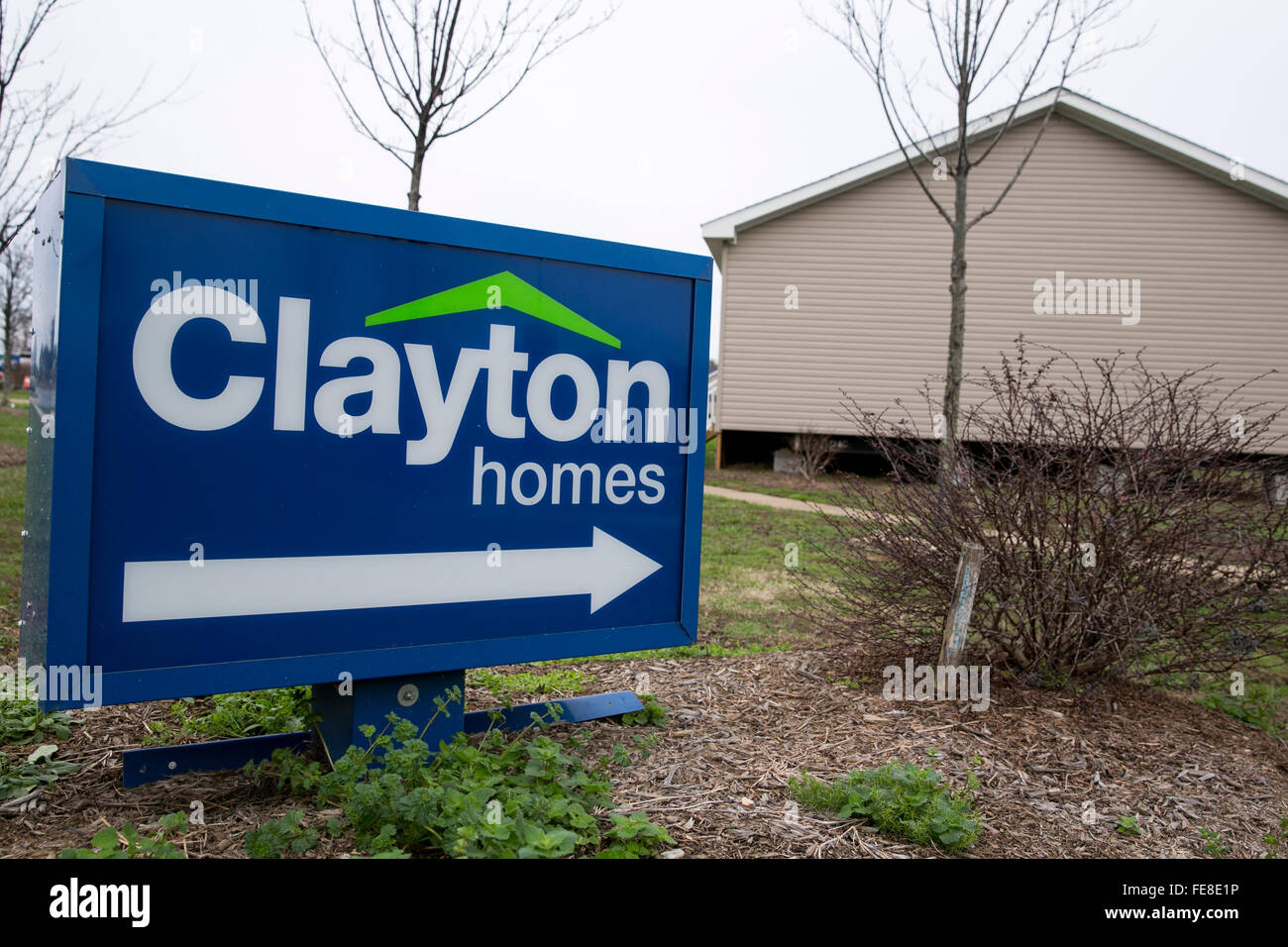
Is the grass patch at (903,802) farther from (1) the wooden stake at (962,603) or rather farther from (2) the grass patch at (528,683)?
(2) the grass patch at (528,683)


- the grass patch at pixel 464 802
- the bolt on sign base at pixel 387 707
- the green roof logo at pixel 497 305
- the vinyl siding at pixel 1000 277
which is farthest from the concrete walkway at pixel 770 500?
the grass patch at pixel 464 802

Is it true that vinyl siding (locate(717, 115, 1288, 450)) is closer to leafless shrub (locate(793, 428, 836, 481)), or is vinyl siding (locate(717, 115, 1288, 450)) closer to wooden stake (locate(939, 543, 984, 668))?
leafless shrub (locate(793, 428, 836, 481))

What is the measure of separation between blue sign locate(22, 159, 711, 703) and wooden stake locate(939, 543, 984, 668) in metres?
1.38

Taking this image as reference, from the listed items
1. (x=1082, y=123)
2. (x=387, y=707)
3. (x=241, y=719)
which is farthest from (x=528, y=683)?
(x=1082, y=123)

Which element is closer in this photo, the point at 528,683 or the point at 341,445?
the point at 341,445

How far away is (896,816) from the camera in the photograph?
315 centimetres

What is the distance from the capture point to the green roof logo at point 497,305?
11.3 feet

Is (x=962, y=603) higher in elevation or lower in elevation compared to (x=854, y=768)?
higher

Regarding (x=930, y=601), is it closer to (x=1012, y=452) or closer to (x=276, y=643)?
(x=1012, y=452)

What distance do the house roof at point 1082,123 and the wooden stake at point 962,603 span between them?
13.5 meters

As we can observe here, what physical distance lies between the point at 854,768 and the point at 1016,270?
646 inches

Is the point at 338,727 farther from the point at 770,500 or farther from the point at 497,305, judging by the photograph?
the point at 770,500

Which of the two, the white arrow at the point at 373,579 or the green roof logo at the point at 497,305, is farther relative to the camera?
the green roof logo at the point at 497,305

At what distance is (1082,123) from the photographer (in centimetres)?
1773
